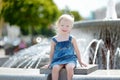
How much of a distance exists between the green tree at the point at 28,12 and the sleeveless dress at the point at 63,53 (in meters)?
30.2

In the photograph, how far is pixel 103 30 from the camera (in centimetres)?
894

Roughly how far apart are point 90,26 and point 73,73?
3.49 meters

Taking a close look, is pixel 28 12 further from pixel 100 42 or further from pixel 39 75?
pixel 39 75

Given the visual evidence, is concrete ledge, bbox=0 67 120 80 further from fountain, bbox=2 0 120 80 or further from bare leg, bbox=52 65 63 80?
fountain, bbox=2 0 120 80

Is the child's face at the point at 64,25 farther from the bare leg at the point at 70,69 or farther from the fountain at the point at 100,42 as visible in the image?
the fountain at the point at 100,42

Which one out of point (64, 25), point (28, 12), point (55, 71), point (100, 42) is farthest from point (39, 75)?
point (28, 12)

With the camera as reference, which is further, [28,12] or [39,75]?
[28,12]

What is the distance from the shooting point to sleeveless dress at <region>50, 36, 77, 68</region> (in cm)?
558

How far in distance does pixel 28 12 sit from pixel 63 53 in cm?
3305

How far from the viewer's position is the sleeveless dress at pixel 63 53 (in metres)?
5.58

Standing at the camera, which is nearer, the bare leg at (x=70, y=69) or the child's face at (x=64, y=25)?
the bare leg at (x=70, y=69)

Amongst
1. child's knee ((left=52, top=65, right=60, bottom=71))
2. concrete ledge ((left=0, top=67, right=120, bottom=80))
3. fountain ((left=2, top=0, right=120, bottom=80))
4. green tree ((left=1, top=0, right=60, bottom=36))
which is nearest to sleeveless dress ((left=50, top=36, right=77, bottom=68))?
child's knee ((left=52, top=65, right=60, bottom=71))

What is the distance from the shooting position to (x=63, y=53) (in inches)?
Answer: 221

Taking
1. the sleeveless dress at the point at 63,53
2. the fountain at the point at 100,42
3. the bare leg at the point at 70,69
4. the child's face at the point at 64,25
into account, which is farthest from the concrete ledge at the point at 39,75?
the fountain at the point at 100,42
